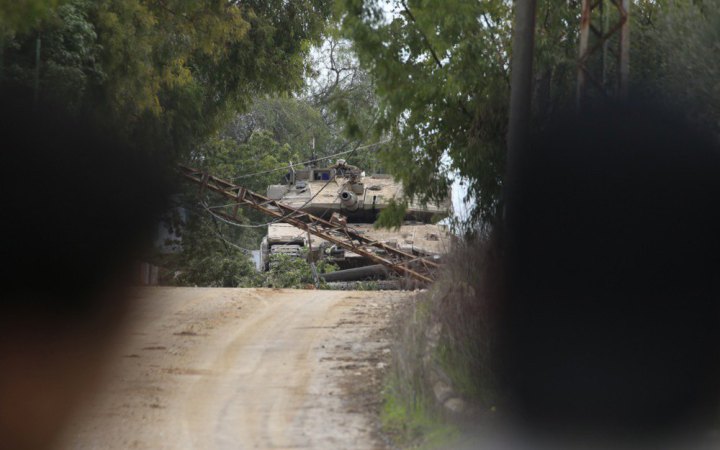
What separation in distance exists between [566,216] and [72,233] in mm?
8755

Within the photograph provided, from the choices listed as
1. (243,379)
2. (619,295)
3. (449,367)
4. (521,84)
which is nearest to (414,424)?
(449,367)

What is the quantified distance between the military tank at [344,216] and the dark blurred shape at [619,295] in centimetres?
1460

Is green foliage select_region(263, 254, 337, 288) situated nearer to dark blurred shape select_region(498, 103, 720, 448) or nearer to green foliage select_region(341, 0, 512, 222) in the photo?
green foliage select_region(341, 0, 512, 222)

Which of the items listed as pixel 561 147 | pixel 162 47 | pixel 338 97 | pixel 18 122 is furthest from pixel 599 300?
pixel 162 47

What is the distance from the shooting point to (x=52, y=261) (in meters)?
15.6

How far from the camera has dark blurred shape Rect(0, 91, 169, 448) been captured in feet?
40.3

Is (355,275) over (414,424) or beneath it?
over

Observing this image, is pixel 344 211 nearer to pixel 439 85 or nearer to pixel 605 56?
pixel 439 85

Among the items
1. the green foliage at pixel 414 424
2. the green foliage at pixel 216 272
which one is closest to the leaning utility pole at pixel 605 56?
the green foliage at pixel 414 424

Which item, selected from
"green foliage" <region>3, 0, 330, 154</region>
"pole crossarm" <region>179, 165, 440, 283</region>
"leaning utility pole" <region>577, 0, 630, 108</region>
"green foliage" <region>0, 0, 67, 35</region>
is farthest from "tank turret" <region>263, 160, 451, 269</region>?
"green foliage" <region>0, 0, 67, 35</region>

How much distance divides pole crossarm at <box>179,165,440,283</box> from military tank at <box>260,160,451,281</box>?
294 mm

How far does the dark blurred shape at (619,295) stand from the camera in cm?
958

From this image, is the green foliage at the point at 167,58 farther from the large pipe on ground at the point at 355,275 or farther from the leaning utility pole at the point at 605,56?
the leaning utility pole at the point at 605,56

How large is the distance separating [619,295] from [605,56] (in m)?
4.04
